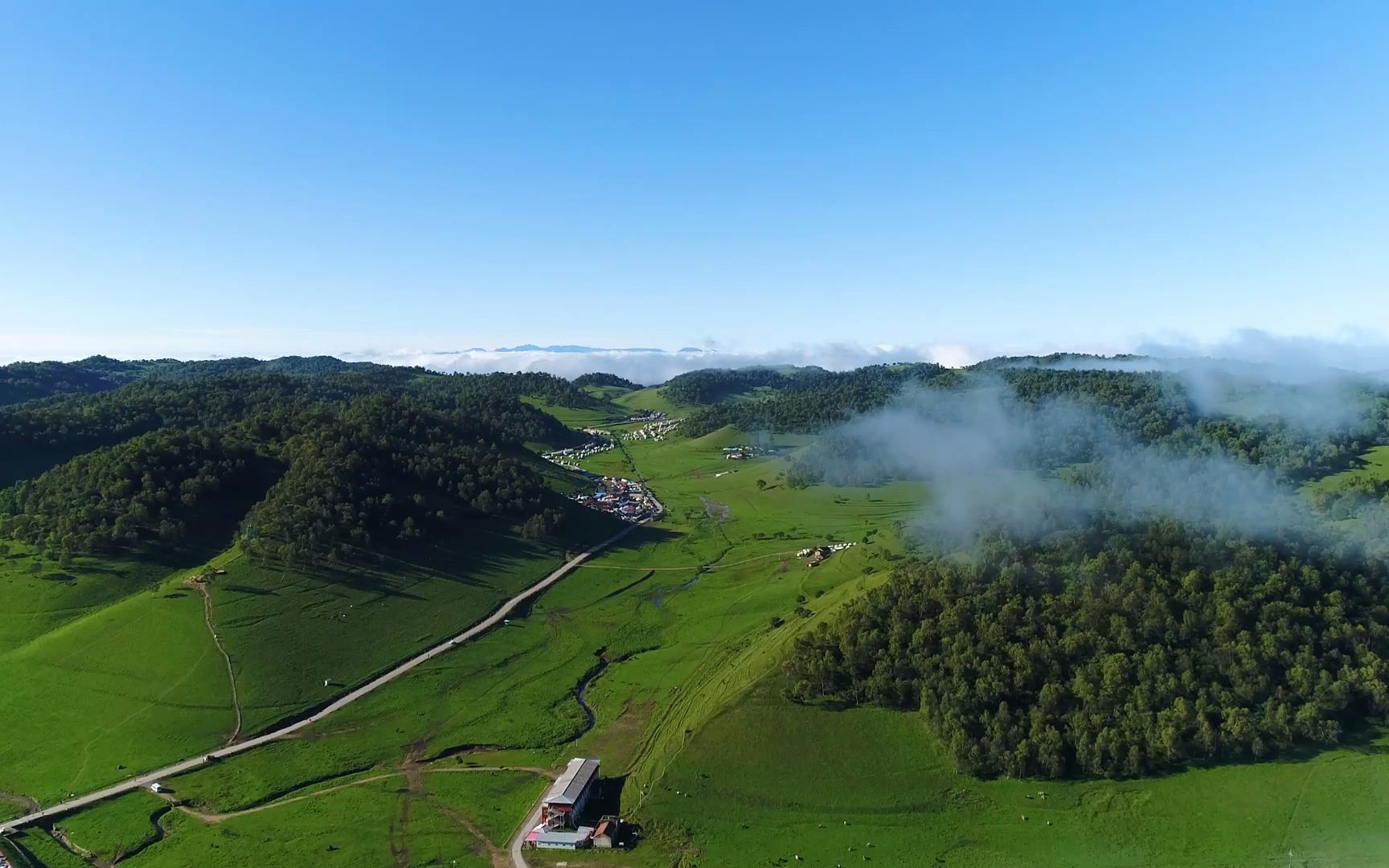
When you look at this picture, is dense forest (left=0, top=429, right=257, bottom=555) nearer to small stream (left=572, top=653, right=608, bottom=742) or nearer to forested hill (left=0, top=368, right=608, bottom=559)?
forested hill (left=0, top=368, right=608, bottom=559)

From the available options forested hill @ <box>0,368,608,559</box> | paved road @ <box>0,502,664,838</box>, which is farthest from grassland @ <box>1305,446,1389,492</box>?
forested hill @ <box>0,368,608,559</box>

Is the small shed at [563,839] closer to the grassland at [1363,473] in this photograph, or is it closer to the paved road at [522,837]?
the paved road at [522,837]

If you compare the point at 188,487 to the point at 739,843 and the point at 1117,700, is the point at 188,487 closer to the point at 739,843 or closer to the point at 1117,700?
the point at 739,843

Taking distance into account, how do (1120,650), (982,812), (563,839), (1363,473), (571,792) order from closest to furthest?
(563,839) → (982,812) → (571,792) → (1120,650) → (1363,473)

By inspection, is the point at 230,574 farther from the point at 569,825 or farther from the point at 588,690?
the point at 569,825

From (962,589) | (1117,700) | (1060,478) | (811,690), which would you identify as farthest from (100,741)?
(1060,478)

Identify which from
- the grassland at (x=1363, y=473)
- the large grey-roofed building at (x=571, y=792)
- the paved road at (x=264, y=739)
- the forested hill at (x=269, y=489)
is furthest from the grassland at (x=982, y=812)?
the grassland at (x=1363, y=473)

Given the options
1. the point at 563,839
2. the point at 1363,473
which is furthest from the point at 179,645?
the point at 1363,473
